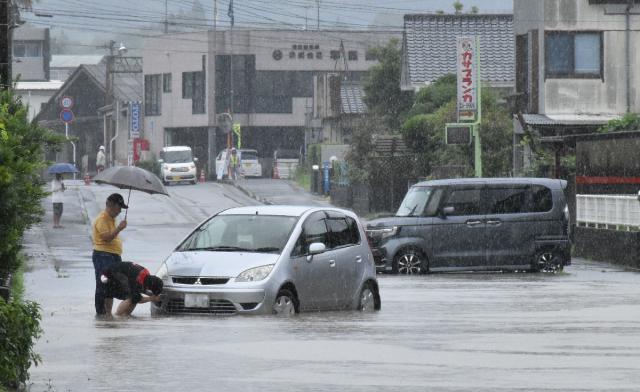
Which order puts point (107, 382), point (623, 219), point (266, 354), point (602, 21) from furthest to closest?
point (602, 21) < point (623, 219) < point (266, 354) < point (107, 382)

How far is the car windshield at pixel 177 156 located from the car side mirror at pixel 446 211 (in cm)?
4539

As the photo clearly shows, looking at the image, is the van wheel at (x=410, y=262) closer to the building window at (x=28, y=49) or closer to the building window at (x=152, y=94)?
the building window at (x=152, y=94)

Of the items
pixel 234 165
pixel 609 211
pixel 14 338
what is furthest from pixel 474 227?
pixel 234 165

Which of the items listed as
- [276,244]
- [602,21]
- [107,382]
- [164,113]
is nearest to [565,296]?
[276,244]

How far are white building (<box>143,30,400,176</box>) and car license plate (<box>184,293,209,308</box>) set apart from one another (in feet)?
229

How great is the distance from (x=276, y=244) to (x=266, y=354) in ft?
14.4

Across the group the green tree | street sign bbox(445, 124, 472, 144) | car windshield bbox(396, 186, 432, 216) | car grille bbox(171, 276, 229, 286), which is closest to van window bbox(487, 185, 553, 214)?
car windshield bbox(396, 186, 432, 216)

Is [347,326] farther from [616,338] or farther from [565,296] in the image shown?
[565,296]

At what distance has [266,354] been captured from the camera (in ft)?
42.9

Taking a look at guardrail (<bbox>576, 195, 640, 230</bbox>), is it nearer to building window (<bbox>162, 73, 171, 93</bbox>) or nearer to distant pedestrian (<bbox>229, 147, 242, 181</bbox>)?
distant pedestrian (<bbox>229, 147, 242, 181</bbox>)

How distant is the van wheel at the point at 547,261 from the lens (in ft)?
90.5

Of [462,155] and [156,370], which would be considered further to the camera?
[462,155]

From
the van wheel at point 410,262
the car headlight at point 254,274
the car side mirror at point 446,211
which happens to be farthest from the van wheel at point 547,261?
the car headlight at point 254,274

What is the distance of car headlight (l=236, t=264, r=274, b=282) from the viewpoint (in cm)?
1672
